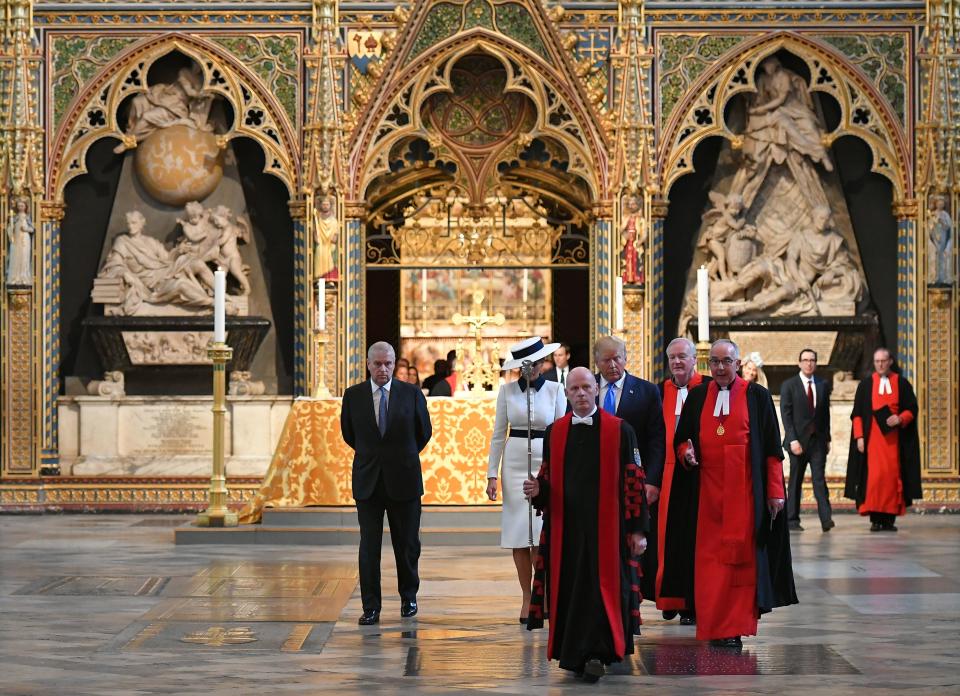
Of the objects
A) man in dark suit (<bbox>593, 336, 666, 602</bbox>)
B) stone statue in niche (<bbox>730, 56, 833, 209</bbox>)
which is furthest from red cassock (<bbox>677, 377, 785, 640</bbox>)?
stone statue in niche (<bbox>730, 56, 833, 209</bbox>)

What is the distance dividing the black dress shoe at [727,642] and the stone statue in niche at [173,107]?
13.4 meters

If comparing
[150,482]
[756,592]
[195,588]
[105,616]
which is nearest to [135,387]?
[150,482]

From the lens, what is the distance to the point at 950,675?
347 inches

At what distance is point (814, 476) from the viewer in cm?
1784

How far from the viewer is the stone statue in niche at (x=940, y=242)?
20.8 m

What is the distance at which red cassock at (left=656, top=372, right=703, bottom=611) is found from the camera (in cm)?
1055

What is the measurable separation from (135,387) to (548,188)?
5.84 meters

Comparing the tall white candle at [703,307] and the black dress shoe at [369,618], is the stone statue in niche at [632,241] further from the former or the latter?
the black dress shoe at [369,618]

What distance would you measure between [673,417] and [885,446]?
292 inches

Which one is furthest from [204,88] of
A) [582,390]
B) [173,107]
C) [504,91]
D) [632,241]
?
[582,390]

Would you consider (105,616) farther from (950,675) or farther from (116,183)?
(116,183)

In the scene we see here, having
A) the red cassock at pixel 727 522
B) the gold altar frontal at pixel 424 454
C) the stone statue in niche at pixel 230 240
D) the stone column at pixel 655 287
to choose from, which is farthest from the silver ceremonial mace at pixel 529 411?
the stone statue in niche at pixel 230 240

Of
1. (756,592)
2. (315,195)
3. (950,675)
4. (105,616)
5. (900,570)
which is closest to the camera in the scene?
(950,675)

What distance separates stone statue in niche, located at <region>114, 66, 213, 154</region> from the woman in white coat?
38.8 ft
